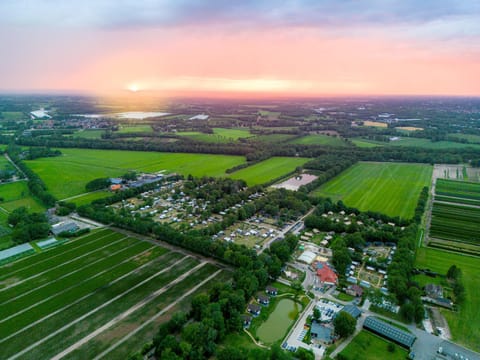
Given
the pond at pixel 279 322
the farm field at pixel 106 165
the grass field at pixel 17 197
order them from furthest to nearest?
the farm field at pixel 106 165
the grass field at pixel 17 197
the pond at pixel 279 322

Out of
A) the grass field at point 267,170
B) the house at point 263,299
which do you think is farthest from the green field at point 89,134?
the house at point 263,299

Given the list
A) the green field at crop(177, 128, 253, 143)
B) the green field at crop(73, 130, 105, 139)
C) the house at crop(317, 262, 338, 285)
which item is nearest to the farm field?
the green field at crop(73, 130, 105, 139)

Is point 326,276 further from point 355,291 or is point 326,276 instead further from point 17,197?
point 17,197

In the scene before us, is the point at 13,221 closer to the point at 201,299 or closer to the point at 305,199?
the point at 201,299

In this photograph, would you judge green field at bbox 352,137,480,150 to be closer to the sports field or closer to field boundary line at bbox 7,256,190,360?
the sports field

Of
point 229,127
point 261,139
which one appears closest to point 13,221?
point 261,139

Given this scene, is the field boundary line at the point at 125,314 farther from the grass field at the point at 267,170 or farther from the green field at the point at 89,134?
the green field at the point at 89,134
